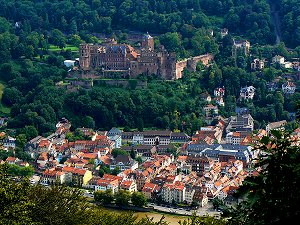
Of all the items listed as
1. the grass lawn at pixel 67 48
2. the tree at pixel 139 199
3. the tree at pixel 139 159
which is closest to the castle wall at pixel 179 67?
the grass lawn at pixel 67 48

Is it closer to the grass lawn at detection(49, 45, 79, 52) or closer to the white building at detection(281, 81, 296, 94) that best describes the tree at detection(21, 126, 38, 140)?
the grass lawn at detection(49, 45, 79, 52)

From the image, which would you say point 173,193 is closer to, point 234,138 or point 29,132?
point 234,138

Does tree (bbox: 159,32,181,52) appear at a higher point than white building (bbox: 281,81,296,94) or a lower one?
higher

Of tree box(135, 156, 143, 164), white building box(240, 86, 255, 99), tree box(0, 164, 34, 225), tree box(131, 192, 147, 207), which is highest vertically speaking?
white building box(240, 86, 255, 99)

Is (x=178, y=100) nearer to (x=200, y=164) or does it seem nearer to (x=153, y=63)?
(x=153, y=63)

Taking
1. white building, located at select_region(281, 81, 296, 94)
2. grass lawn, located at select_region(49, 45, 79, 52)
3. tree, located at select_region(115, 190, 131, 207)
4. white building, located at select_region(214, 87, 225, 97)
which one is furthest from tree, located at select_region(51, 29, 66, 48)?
tree, located at select_region(115, 190, 131, 207)

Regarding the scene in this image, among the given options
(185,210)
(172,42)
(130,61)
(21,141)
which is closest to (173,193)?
(185,210)

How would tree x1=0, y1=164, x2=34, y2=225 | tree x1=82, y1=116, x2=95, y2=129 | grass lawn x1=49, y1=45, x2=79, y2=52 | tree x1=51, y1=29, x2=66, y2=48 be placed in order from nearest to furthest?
tree x1=0, y1=164, x2=34, y2=225, tree x1=82, y1=116, x2=95, y2=129, grass lawn x1=49, y1=45, x2=79, y2=52, tree x1=51, y1=29, x2=66, y2=48
